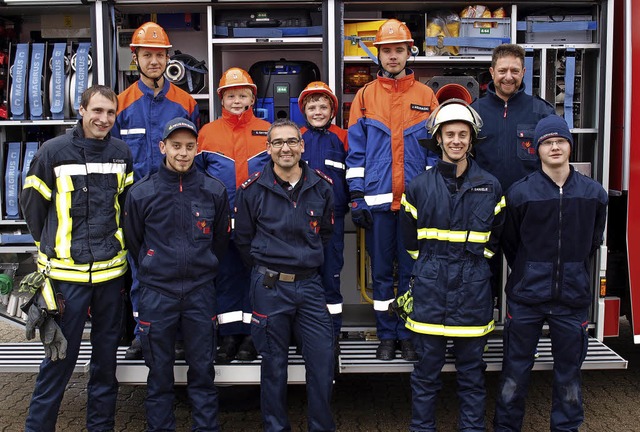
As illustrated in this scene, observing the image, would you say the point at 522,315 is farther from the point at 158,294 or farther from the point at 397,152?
the point at 158,294

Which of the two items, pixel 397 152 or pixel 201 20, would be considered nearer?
pixel 397 152

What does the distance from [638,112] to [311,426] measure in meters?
2.89

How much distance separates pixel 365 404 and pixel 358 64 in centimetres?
253

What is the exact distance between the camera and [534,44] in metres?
4.81

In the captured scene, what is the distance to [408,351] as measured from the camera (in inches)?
168

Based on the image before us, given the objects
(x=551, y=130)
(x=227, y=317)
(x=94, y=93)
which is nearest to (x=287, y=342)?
(x=227, y=317)

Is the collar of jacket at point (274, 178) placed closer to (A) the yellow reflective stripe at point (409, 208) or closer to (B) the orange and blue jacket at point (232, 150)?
(B) the orange and blue jacket at point (232, 150)

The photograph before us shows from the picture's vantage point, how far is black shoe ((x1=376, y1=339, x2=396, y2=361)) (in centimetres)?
428

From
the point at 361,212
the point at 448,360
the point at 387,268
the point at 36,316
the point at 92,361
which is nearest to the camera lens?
the point at 36,316

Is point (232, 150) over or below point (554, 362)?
over

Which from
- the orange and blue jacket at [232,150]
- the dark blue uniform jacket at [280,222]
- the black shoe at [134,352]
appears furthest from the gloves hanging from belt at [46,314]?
the orange and blue jacket at [232,150]

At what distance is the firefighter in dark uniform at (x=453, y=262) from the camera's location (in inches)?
148

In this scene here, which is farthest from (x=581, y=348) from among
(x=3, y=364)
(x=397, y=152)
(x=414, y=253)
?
(x=3, y=364)

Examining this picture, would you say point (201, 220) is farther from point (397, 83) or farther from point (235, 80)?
point (397, 83)
